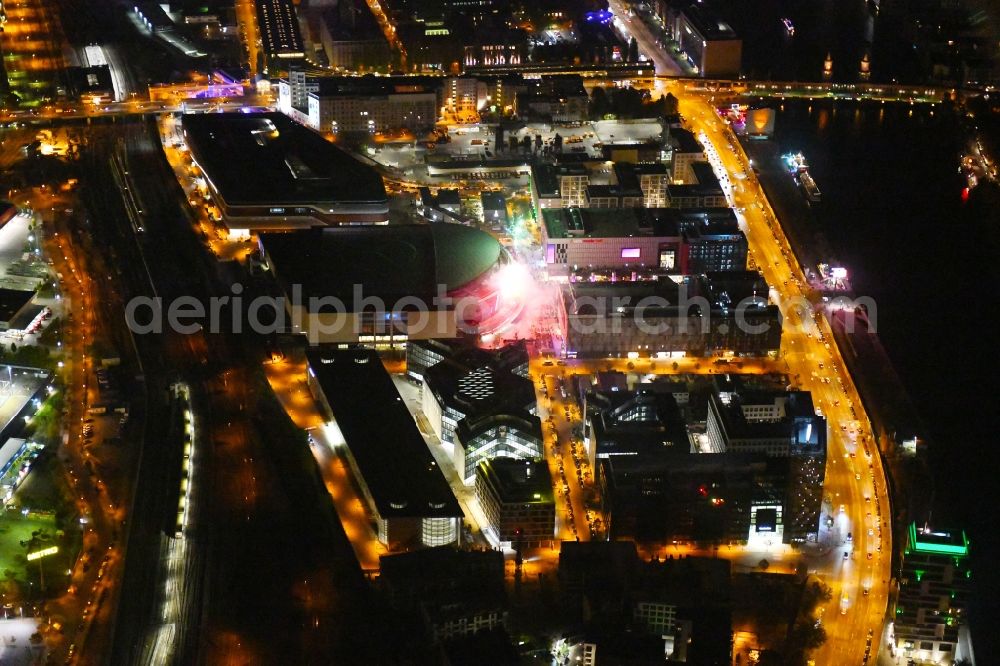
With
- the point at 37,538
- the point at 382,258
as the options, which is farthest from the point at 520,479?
the point at 382,258

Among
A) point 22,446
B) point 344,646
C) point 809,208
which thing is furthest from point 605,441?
point 809,208

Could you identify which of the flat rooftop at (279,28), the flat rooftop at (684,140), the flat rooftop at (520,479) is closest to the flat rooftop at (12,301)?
the flat rooftop at (520,479)

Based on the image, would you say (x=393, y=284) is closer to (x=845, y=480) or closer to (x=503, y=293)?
(x=503, y=293)

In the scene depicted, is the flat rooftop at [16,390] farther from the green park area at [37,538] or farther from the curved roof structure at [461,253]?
the curved roof structure at [461,253]

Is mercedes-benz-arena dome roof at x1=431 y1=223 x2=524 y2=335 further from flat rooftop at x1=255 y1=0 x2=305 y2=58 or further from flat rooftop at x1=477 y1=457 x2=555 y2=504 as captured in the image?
flat rooftop at x1=255 y1=0 x2=305 y2=58

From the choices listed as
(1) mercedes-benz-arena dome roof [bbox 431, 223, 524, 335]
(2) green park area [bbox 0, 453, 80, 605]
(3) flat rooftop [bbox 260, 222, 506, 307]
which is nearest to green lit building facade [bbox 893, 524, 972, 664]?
(1) mercedes-benz-arena dome roof [bbox 431, 223, 524, 335]

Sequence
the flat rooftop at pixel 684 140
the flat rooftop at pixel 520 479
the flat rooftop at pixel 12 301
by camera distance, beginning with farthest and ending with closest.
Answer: the flat rooftop at pixel 684 140 < the flat rooftop at pixel 12 301 < the flat rooftop at pixel 520 479
